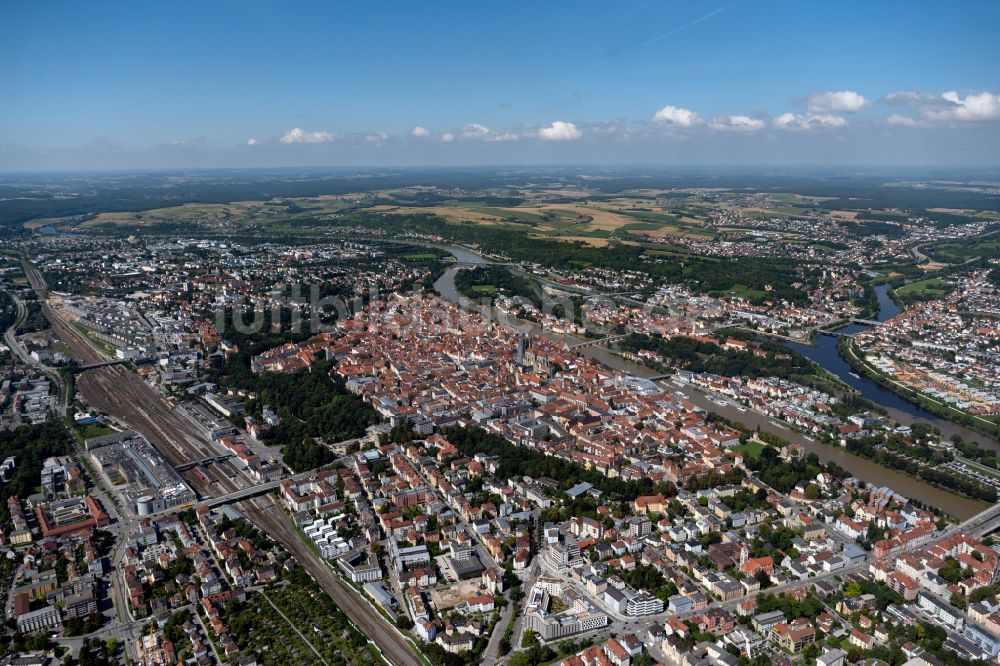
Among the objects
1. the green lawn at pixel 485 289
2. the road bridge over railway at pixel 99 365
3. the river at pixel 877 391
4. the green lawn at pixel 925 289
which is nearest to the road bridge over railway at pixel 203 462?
the road bridge over railway at pixel 99 365

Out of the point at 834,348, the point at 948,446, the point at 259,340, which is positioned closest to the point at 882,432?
the point at 948,446

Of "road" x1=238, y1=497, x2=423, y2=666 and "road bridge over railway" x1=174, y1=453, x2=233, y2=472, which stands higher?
"road bridge over railway" x1=174, y1=453, x2=233, y2=472

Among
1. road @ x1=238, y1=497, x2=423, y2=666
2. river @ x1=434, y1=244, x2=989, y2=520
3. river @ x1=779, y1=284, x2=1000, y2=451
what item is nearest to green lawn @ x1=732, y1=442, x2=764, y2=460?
river @ x1=434, y1=244, x2=989, y2=520

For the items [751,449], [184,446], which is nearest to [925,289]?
[751,449]

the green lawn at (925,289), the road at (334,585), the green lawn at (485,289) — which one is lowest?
the road at (334,585)

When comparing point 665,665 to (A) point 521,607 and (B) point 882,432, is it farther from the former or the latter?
(B) point 882,432

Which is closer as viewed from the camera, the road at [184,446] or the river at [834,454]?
the road at [184,446]

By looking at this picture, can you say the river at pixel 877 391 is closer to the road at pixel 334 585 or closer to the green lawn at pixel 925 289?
the green lawn at pixel 925 289

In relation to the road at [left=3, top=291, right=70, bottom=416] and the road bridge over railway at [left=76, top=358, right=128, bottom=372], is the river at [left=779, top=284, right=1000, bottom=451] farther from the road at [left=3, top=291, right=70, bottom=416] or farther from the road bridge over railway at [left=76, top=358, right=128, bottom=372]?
the road bridge over railway at [left=76, top=358, right=128, bottom=372]
